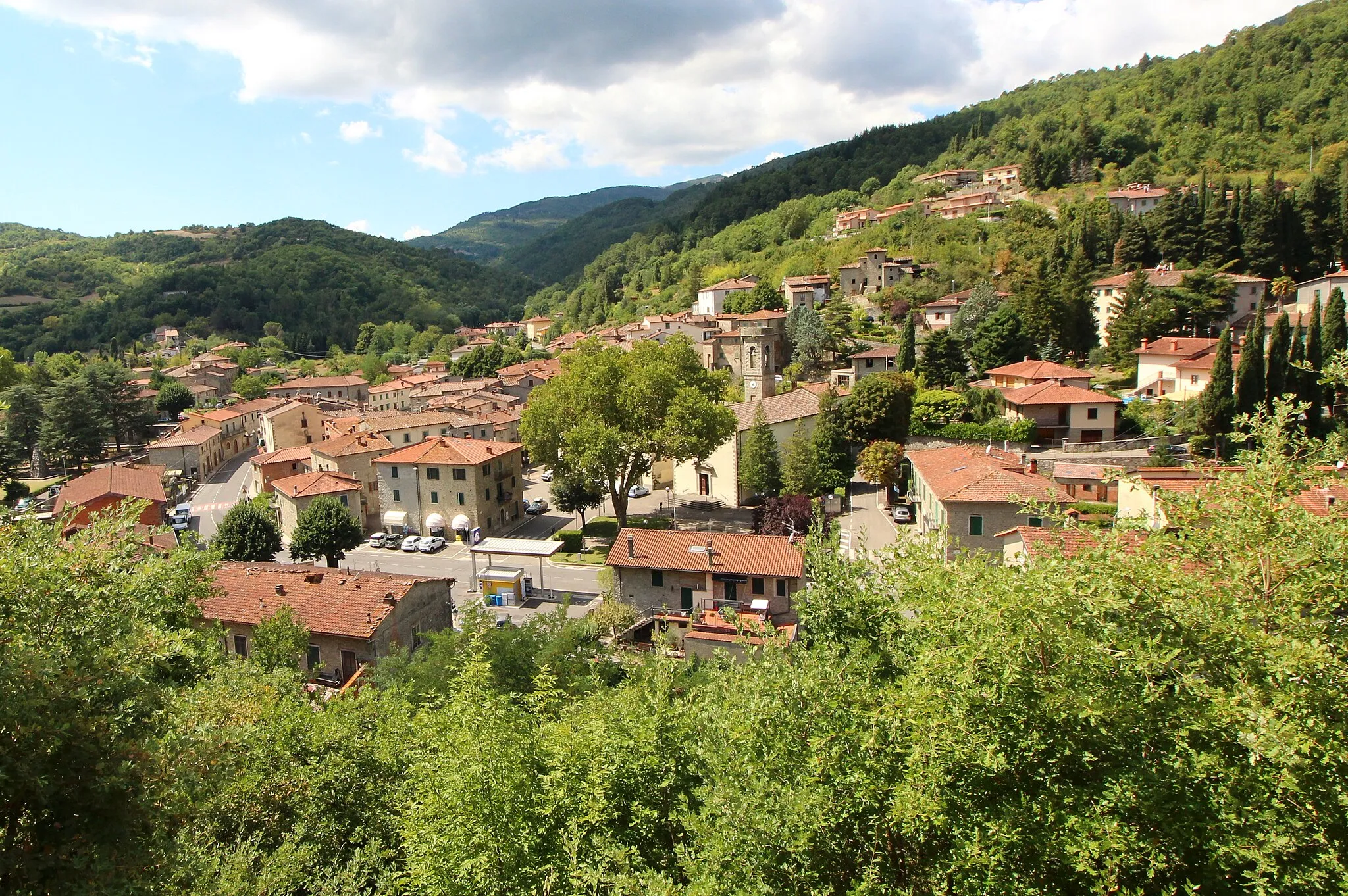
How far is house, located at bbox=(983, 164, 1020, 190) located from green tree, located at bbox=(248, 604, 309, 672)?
313 ft

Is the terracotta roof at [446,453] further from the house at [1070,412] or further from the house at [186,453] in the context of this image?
the house at [1070,412]

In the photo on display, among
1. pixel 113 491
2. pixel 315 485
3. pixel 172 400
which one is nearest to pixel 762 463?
pixel 315 485

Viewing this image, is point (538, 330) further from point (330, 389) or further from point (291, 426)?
point (291, 426)

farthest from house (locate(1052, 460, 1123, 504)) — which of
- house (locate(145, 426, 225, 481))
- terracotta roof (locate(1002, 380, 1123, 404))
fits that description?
house (locate(145, 426, 225, 481))

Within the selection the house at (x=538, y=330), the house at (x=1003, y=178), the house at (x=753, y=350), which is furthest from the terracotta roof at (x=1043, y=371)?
the house at (x=538, y=330)

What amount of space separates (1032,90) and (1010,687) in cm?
17406

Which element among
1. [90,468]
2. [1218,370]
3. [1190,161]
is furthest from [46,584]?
[1190,161]

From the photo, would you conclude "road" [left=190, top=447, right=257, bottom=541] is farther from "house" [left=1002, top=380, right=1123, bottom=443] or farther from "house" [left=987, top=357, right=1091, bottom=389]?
"house" [left=987, top=357, right=1091, bottom=389]

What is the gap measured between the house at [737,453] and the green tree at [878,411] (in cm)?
201

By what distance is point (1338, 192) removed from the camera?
5856cm

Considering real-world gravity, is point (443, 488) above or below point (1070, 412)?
below

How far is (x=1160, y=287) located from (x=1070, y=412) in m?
17.1

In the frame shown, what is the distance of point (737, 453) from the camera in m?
41.7

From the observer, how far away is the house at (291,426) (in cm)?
6169
